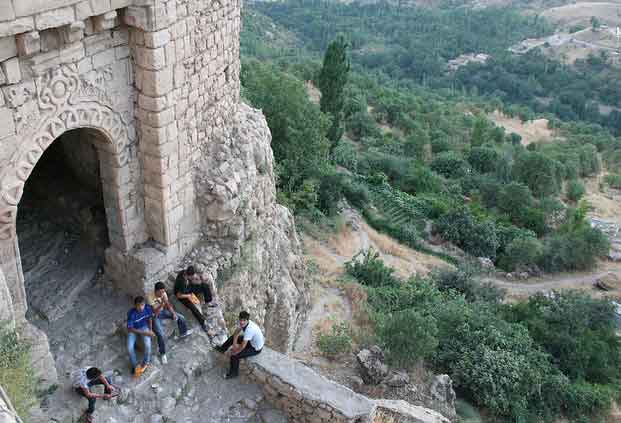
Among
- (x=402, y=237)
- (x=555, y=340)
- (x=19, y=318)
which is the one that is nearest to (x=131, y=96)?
(x=19, y=318)

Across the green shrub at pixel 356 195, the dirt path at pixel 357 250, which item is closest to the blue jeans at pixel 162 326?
the dirt path at pixel 357 250

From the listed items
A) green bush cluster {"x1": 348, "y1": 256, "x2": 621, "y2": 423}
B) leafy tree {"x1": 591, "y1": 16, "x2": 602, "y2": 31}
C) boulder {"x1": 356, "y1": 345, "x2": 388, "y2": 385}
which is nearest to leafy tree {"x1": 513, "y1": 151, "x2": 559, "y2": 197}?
green bush cluster {"x1": 348, "y1": 256, "x2": 621, "y2": 423}

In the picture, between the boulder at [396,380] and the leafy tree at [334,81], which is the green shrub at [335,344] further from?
the leafy tree at [334,81]

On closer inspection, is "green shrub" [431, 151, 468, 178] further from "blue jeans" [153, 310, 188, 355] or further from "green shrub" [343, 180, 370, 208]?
"blue jeans" [153, 310, 188, 355]

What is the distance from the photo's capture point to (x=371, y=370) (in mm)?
10766

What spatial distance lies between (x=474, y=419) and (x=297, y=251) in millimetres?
5014

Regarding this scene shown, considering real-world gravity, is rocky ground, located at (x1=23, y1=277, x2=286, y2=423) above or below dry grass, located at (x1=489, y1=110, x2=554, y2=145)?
above

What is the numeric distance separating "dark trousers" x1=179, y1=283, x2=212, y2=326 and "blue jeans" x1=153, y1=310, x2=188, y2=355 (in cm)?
18

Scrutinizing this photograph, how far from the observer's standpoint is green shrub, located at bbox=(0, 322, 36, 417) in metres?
5.50

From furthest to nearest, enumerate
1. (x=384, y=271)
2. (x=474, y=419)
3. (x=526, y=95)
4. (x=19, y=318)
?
(x=526, y=95) → (x=384, y=271) → (x=474, y=419) → (x=19, y=318)

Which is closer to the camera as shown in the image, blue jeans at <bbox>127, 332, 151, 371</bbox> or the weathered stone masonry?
the weathered stone masonry

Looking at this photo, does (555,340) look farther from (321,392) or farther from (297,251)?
(321,392)

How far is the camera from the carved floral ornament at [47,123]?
19.9ft

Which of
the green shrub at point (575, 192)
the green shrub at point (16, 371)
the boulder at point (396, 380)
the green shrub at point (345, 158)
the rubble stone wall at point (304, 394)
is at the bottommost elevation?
the green shrub at point (575, 192)
